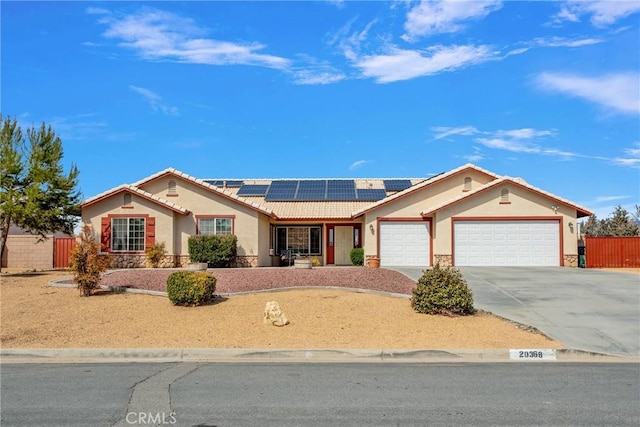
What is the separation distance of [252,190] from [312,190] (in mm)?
3770

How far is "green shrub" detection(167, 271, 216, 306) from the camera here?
1491 centimetres

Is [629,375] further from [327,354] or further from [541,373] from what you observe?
[327,354]

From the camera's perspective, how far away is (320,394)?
299 inches

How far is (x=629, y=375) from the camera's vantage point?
8984 mm

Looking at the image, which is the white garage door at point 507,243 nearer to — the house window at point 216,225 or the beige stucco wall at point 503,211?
the beige stucco wall at point 503,211

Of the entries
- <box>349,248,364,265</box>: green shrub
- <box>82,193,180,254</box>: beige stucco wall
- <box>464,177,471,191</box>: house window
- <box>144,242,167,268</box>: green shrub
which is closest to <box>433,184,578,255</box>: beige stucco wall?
<box>464,177,471,191</box>: house window

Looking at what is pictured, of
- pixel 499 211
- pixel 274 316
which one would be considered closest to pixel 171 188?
pixel 274 316

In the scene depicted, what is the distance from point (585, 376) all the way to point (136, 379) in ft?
23.8

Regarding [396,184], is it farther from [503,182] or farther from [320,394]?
[320,394]

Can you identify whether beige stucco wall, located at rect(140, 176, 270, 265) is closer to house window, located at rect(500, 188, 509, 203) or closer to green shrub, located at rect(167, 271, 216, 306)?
green shrub, located at rect(167, 271, 216, 306)

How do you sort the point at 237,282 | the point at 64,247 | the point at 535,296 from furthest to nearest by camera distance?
the point at 64,247 < the point at 237,282 < the point at 535,296

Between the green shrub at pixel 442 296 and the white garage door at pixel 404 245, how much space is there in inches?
452

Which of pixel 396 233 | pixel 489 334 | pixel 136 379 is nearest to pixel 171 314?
pixel 136 379

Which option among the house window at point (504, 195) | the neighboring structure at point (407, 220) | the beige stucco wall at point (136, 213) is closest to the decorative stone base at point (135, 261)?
the neighboring structure at point (407, 220)
